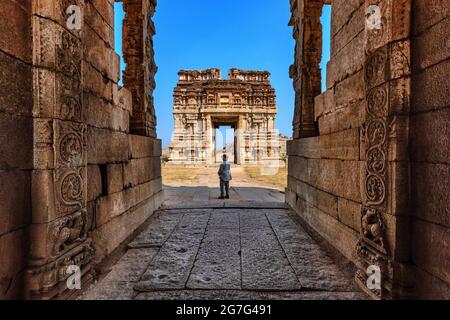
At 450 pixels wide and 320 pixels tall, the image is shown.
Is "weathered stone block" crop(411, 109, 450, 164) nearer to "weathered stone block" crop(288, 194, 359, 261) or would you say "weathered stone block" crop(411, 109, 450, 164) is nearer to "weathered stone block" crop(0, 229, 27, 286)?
"weathered stone block" crop(288, 194, 359, 261)

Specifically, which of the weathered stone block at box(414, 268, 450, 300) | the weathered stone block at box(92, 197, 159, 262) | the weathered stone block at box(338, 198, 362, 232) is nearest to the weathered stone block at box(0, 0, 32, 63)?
the weathered stone block at box(92, 197, 159, 262)

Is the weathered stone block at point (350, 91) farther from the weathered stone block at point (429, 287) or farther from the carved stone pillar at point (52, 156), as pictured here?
the carved stone pillar at point (52, 156)

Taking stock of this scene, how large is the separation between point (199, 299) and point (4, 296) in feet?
4.60

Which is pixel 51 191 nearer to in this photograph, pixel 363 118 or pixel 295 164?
pixel 363 118

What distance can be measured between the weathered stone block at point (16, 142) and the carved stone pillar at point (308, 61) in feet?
14.5

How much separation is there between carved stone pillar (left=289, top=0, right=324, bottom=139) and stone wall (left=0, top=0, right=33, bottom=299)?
4366 mm

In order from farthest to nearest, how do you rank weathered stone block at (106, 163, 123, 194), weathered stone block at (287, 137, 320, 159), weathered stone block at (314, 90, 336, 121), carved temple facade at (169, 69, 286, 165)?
carved temple facade at (169, 69, 286, 165)
weathered stone block at (287, 137, 320, 159)
weathered stone block at (314, 90, 336, 121)
weathered stone block at (106, 163, 123, 194)

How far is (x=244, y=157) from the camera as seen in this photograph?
24.0m

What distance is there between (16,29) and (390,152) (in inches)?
120

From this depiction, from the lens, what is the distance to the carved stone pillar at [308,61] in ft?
15.9

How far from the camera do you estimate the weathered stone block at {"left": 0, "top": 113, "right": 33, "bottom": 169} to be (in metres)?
1.78

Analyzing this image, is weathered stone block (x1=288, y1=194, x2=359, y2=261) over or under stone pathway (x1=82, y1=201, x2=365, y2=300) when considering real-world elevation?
over
